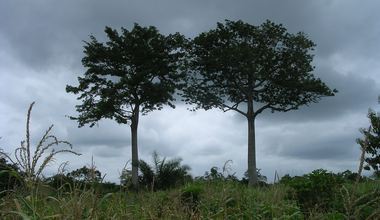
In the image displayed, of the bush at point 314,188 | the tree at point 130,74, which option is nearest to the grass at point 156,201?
the bush at point 314,188

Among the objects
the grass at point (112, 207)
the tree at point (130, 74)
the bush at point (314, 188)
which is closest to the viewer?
the grass at point (112, 207)

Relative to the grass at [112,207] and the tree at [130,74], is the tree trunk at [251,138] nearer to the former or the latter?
the tree at [130,74]

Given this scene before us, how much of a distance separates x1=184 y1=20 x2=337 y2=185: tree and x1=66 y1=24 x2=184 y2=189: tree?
2322 millimetres

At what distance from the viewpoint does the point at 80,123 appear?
34.6 meters

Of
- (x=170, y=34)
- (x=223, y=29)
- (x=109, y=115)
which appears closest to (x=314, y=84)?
(x=223, y=29)

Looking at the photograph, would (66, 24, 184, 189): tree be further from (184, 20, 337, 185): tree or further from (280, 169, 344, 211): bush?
(280, 169, 344, 211): bush

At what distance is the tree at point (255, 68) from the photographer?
117 ft

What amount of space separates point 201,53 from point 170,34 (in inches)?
97.4

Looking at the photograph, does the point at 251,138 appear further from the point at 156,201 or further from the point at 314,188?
the point at 156,201

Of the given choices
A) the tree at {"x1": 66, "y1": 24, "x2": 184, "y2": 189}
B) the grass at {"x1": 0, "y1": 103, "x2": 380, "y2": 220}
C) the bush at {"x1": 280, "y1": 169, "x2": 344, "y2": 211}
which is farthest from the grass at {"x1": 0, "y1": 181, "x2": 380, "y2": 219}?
the tree at {"x1": 66, "y1": 24, "x2": 184, "y2": 189}

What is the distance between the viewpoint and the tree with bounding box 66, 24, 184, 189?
3456cm

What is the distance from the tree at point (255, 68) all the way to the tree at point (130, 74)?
2322mm

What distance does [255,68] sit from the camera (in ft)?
116

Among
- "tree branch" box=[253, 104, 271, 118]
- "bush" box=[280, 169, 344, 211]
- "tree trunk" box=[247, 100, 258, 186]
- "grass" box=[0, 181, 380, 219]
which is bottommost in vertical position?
"grass" box=[0, 181, 380, 219]
